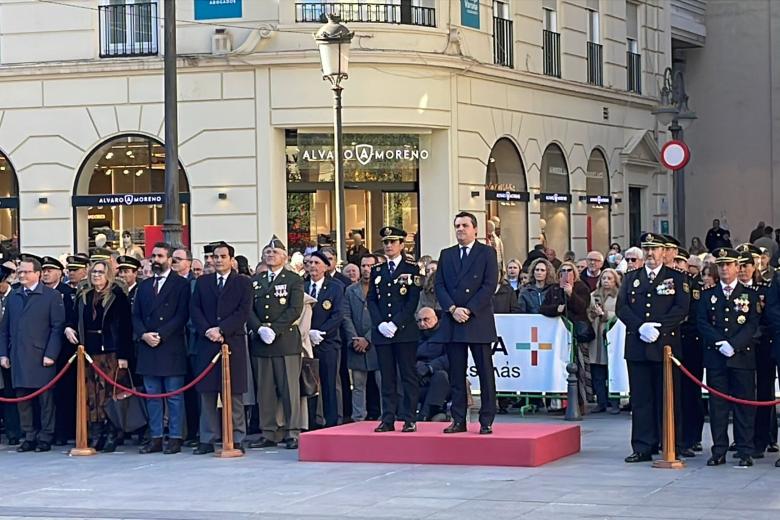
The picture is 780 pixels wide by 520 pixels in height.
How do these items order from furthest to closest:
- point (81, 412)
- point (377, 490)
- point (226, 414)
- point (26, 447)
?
1. point (26, 447)
2. point (81, 412)
3. point (226, 414)
4. point (377, 490)

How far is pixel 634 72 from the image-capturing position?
40.0 meters

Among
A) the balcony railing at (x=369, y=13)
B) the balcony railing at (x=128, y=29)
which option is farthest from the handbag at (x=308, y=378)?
the balcony railing at (x=128, y=29)

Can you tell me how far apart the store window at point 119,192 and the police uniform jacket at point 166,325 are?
13676 millimetres

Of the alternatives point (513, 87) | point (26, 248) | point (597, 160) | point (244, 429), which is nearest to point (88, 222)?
point (26, 248)

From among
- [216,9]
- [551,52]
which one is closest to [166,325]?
[216,9]

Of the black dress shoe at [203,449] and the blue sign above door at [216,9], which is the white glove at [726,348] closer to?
the black dress shoe at [203,449]

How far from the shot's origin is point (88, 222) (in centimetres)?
3120

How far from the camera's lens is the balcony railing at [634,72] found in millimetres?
39562

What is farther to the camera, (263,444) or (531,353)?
(531,353)

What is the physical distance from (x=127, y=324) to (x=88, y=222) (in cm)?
1401

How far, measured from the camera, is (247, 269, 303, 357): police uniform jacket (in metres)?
17.2

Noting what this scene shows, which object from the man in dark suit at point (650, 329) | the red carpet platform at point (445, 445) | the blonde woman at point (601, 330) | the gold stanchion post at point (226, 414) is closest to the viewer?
the red carpet platform at point (445, 445)

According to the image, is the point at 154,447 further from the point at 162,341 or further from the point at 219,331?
the point at 219,331

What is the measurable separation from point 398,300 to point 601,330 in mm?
4842
